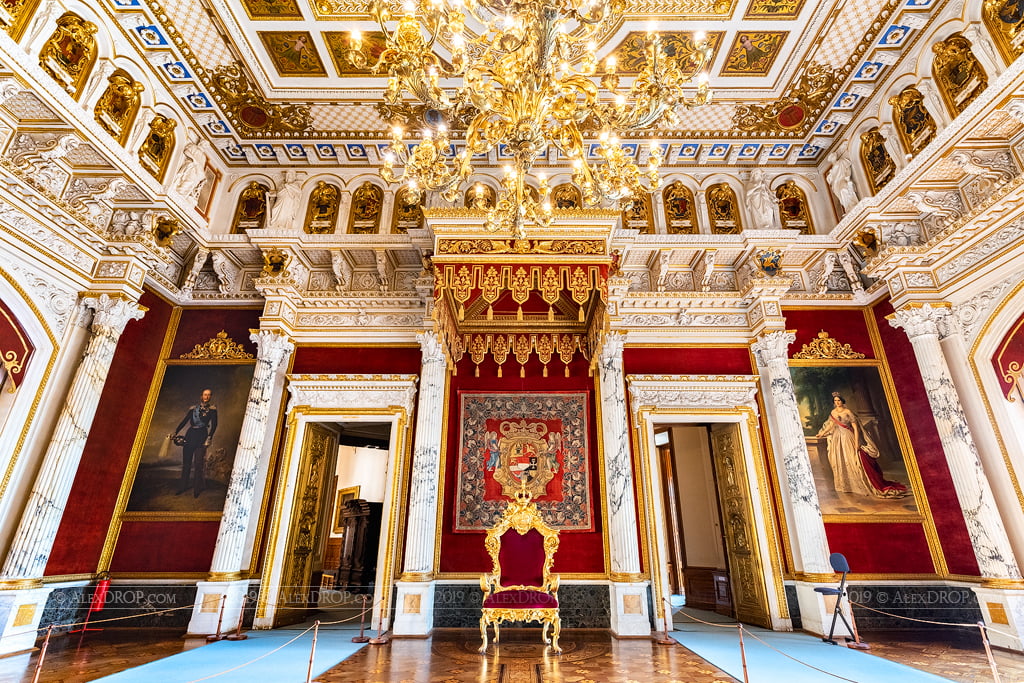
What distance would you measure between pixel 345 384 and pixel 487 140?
450cm

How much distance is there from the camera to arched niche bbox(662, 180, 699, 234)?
7.48 metres

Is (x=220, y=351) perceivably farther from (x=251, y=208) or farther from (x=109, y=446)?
(x=251, y=208)

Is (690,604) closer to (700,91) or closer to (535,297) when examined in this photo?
(535,297)

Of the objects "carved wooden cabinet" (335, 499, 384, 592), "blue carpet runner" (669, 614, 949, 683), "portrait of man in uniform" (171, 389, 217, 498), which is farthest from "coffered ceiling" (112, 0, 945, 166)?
"carved wooden cabinet" (335, 499, 384, 592)

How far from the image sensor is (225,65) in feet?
20.7

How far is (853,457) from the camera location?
665 centimetres

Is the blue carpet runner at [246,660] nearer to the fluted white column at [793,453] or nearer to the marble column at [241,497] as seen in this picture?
the marble column at [241,497]

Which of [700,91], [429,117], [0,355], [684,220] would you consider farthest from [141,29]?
[684,220]

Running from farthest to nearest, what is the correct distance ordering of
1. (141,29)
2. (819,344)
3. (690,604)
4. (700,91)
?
(690,604) → (819,344) → (141,29) → (700,91)

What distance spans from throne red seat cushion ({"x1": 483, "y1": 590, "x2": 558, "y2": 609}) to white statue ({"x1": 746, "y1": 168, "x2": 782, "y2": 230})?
5.86 meters

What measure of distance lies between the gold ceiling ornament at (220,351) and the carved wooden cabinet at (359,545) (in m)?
3.97

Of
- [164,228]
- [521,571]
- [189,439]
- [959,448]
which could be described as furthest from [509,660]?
[164,228]

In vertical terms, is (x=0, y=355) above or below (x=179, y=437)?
above

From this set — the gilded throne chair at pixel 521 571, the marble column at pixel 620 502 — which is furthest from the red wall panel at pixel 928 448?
the gilded throne chair at pixel 521 571
